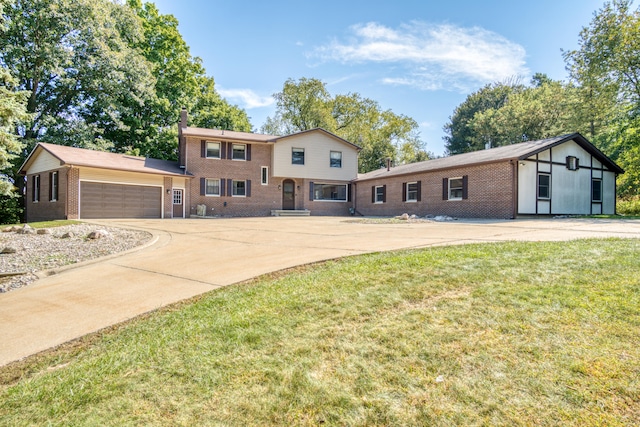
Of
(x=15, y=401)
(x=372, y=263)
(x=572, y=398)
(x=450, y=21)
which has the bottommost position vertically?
(x=15, y=401)

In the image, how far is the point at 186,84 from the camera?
28516mm

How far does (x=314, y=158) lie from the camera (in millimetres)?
24719

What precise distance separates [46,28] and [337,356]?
89.9ft

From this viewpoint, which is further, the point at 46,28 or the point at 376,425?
the point at 46,28

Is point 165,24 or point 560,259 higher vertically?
point 165,24

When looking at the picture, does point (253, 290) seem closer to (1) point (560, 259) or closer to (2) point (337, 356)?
(2) point (337, 356)

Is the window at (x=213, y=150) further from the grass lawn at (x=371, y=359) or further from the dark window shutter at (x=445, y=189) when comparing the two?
the grass lawn at (x=371, y=359)

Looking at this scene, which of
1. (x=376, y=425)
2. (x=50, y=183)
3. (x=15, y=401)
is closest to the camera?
(x=376, y=425)

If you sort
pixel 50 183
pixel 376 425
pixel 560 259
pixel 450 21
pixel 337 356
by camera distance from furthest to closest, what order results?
pixel 50 183 < pixel 450 21 < pixel 560 259 < pixel 337 356 < pixel 376 425

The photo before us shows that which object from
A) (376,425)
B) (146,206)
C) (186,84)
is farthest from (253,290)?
(186,84)

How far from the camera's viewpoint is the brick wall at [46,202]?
17.2m

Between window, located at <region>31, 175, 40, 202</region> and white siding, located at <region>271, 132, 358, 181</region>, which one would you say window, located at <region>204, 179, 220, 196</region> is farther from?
window, located at <region>31, 175, 40, 202</region>

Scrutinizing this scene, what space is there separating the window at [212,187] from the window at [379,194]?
1033cm

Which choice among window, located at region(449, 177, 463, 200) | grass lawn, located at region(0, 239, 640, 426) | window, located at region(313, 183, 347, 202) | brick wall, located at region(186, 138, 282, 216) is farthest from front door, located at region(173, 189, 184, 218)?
grass lawn, located at region(0, 239, 640, 426)
